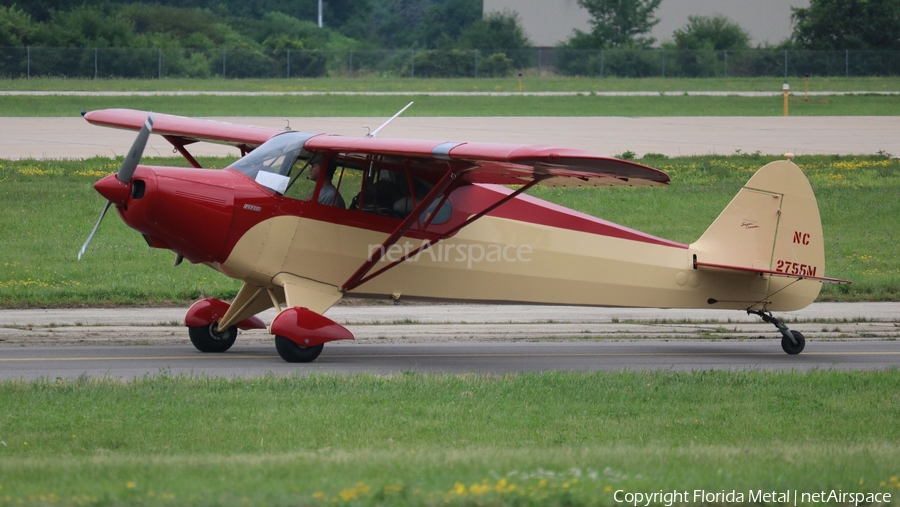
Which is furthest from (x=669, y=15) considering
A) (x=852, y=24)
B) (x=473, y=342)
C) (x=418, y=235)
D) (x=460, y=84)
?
(x=418, y=235)

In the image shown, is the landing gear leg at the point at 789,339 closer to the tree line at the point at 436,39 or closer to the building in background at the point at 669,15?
the tree line at the point at 436,39

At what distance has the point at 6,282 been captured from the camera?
1731 cm

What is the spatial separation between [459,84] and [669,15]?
26109 millimetres

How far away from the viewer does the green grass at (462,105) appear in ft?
140

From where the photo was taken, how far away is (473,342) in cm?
1459

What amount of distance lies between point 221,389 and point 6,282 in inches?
338

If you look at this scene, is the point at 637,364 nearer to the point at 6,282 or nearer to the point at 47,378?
the point at 47,378

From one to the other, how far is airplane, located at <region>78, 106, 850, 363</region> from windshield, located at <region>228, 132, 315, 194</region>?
0.05 ft

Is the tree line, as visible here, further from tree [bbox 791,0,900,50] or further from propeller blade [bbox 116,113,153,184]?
propeller blade [bbox 116,113,153,184]

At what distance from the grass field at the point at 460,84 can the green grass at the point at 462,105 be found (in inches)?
296

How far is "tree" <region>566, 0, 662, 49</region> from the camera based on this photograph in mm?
81000

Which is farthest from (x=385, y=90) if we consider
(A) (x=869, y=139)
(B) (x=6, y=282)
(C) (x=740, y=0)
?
(B) (x=6, y=282)

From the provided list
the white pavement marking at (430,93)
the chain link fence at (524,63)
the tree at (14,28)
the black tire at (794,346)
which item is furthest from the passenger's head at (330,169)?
the tree at (14,28)

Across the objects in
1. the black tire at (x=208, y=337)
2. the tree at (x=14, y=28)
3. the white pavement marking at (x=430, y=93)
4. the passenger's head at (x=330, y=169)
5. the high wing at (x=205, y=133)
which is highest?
the tree at (x=14, y=28)
